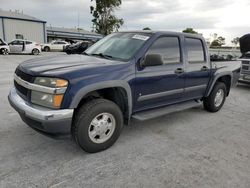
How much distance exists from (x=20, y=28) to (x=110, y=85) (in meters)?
32.8

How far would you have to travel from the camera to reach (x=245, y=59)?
8734mm

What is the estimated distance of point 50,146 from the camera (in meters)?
3.35

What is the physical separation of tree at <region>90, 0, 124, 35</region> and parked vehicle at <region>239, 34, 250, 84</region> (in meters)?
30.3

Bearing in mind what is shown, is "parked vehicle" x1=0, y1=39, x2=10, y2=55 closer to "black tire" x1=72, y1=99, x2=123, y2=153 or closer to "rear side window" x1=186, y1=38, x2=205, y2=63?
"rear side window" x1=186, y1=38, x2=205, y2=63

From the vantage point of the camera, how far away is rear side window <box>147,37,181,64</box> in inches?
148

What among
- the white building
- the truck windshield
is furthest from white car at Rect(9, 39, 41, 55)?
the truck windshield

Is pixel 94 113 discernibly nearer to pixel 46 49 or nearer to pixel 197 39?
pixel 197 39

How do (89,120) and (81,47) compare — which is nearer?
(89,120)

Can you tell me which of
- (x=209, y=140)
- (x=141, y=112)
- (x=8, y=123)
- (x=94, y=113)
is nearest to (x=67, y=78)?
(x=94, y=113)

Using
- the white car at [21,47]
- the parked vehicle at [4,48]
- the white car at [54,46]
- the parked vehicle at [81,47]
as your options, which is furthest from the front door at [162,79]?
the white car at [54,46]

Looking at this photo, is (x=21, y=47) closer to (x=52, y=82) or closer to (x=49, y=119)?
(x=52, y=82)

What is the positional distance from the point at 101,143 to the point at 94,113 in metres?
0.50

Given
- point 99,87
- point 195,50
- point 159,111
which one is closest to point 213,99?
point 195,50

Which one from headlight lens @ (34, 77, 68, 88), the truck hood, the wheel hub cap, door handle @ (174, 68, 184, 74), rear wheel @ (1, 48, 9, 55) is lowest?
the wheel hub cap
